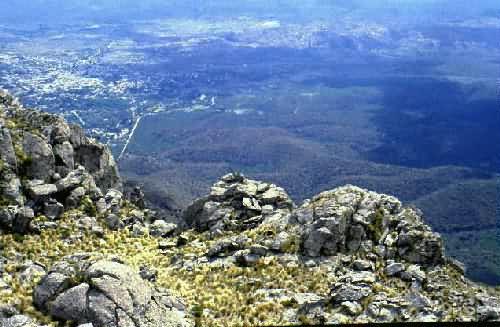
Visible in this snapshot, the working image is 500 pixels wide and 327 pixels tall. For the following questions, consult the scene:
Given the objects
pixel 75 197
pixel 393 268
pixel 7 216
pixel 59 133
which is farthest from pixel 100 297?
pixel 59 133

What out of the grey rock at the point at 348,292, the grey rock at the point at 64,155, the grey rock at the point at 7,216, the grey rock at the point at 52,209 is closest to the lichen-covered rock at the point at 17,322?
the grey rock at the point at 348,292

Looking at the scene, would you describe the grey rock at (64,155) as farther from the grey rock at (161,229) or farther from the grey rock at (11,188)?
the grey rock at (161,229)

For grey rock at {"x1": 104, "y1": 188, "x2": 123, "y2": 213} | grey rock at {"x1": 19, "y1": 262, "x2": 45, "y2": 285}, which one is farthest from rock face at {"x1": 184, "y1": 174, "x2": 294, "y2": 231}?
grey rock at {"x1": 19, "y1": 262, "x2": 45, "y2": 285}

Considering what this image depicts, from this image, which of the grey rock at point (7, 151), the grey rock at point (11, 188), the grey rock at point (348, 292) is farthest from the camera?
the grey rock at point (7, 151)

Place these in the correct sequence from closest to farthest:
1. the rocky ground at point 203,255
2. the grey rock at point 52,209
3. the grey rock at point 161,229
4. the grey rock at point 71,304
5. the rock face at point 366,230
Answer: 1. the grey rock at point 71,304
2. the rocky ground at point 203,255
3. the rock face at point 366,230
4. the grey rock at point 52,209
5. the grey rock at point 161,229

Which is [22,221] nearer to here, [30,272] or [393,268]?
[30,272]

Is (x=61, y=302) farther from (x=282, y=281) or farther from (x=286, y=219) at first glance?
(x=286, y=219)

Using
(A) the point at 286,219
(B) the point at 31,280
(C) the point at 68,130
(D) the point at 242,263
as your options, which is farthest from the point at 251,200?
(B) the point at 31,280
